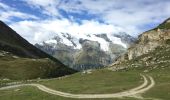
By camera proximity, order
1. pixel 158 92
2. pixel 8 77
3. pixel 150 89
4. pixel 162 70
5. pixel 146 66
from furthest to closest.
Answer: pixel 8 77, pixel 146 66, pixel 162 70, pixel 150 89, pixel 158 92

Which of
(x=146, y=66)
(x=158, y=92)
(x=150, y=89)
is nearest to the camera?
(x=158, y=92)

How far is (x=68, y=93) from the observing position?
88.5m

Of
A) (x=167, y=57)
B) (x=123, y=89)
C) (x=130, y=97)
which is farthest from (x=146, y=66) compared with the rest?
(x=130, y=97)

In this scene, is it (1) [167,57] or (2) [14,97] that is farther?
(1) [167,57]

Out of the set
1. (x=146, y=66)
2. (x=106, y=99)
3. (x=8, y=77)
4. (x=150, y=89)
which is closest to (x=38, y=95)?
(x=106, y=99)

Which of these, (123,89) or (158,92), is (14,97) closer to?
(123,89)

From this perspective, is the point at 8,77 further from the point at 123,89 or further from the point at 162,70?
the point at 123,89

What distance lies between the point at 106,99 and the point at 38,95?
786 inches

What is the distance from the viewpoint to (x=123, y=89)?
8662cm

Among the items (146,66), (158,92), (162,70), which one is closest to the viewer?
(158,92)

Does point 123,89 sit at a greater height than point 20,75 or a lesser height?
lesser

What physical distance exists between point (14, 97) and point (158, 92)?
3420 cm

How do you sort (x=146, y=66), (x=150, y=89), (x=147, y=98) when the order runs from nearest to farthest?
1. (x=147, y=98)
2. (x=150, y=89)
3. (x=146, y=66)

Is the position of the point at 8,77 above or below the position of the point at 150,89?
above
